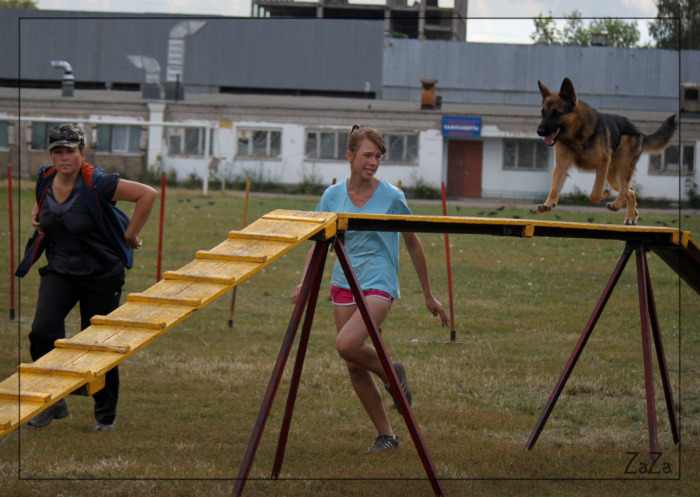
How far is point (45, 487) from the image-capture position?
4543 millimetres

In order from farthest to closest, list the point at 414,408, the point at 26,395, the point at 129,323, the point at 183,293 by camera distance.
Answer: the point at 414,408 → the point at 183,293 → the point at 129,323 → the point at 26,395

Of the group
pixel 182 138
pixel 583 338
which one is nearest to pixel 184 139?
pixel 182 138

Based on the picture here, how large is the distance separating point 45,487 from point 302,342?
1.51 meters

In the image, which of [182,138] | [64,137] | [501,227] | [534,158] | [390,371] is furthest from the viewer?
[182,138]

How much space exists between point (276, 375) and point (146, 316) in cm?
72

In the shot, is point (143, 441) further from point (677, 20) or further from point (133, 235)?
point (677, 20)

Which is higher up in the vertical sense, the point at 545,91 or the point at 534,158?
the point at 545,91

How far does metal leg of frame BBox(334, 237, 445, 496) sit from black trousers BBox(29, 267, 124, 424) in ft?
5.72

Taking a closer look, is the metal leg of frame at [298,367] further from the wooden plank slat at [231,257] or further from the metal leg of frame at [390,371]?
the wooden plank slat at [231,257]

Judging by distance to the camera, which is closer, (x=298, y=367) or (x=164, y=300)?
(x=164, y=300)

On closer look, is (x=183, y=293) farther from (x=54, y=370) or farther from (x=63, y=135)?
(x=63, y=135)

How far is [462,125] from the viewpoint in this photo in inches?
430

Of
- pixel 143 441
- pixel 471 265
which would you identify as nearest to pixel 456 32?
pixel 143 441

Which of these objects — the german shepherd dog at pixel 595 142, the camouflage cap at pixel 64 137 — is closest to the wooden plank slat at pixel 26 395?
the camouflage cap at pixel 64 137
